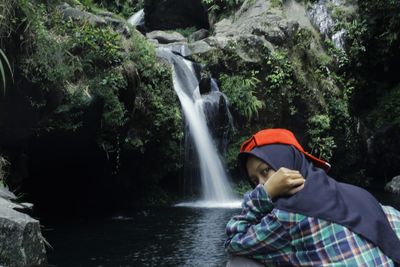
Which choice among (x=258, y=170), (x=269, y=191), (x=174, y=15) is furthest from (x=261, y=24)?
(x=269, y=191)

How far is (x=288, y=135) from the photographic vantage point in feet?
6.25

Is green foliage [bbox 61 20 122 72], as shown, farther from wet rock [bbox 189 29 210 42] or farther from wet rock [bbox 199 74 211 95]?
wet rock [bbox 189 29 210 42]

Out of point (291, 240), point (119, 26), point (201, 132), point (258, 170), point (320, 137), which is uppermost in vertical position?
point (119, 26)

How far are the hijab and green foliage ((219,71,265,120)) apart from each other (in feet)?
39.7

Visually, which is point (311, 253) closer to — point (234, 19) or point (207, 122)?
→ point (207, 122)

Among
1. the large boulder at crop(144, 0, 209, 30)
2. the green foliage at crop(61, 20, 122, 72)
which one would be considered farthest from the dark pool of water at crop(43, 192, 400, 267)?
the large boulder at crop(144, 0, 209, 30)

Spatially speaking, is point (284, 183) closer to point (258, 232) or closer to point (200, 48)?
point (258, 232)

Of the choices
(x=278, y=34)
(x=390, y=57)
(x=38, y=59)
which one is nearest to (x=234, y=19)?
(x=278, y=34)

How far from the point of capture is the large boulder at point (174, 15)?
2195 centimetres

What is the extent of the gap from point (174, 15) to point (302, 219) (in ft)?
69.0

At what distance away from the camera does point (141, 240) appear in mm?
8016

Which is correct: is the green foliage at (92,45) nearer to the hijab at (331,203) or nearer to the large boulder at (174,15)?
the hijab at (331,203)

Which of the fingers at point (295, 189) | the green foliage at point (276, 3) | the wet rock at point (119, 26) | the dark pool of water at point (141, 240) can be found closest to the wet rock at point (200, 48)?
the green foliage at point (276, 3)

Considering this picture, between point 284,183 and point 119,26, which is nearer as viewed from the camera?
point 284,183
